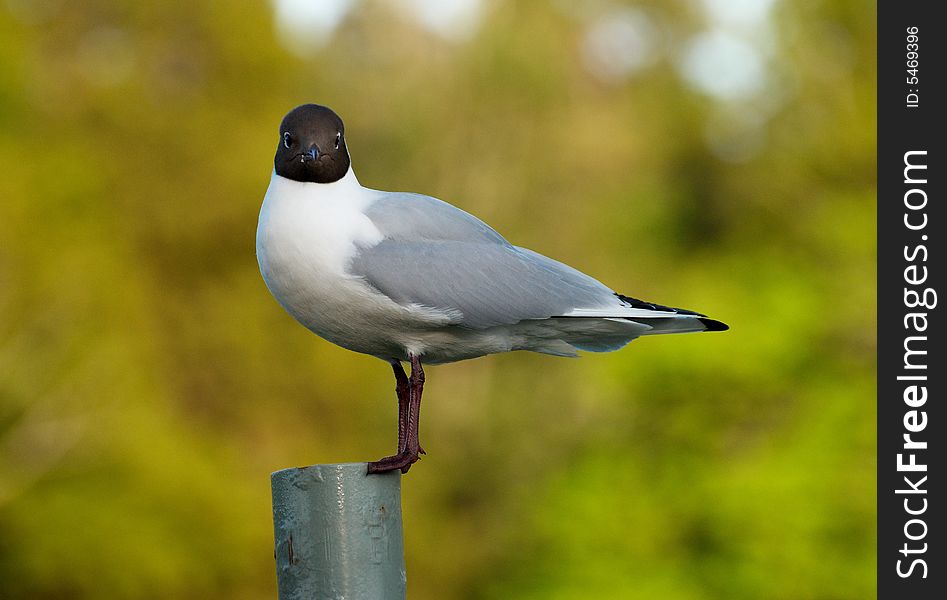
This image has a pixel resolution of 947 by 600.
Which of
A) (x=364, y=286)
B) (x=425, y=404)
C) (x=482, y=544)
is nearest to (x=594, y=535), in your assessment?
(x=482, y=544)

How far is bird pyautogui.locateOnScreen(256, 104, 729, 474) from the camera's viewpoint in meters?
2.94

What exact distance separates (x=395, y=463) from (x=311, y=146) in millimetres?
733

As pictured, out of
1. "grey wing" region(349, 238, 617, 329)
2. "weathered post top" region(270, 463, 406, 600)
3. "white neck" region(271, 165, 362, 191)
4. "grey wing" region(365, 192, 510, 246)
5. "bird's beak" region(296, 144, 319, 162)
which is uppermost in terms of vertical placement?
"bird's beak" region(296, 144, 319, 162)

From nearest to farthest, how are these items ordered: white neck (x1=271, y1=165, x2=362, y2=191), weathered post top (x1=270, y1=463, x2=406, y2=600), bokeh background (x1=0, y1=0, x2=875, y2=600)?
1. weathered post top (x1=270, y1=463, x2=406, y2=600)
2. white neck (x1=271, y1=165, x2=362, y2=191)
3. bokeh background (x1=0, y1=0, x2=875, y2=600)

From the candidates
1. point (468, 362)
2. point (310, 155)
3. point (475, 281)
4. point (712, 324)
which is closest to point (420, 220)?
point (475, 281)

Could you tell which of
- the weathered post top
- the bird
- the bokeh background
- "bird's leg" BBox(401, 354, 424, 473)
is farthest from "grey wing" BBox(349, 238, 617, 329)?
the bokeh background

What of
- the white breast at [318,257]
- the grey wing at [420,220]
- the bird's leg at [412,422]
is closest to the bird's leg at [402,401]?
the bird's leg at [412,422]

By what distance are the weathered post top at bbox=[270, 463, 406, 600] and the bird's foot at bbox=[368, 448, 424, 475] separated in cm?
2

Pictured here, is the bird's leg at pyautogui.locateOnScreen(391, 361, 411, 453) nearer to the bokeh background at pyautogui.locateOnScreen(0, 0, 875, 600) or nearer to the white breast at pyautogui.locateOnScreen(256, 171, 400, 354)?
the white breast at pyautogui.locateOnScreen(256, 171, 400, 354)

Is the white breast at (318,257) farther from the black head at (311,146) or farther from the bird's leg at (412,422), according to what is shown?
the bird's leg at (412,422)

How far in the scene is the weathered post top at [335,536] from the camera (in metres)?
2.72

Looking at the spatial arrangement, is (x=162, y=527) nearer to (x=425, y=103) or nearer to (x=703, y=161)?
(x=425, y=103)

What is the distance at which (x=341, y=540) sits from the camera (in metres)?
2.73
